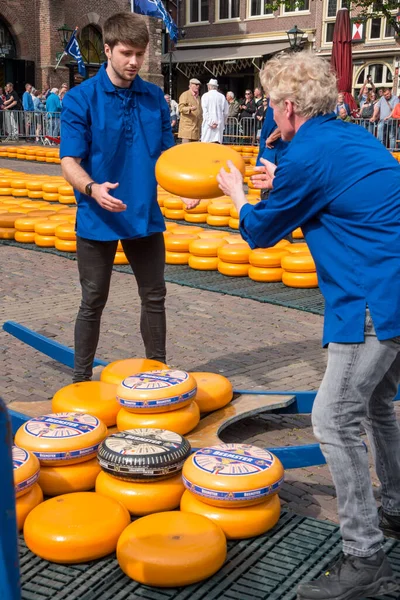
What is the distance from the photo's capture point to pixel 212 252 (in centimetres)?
827

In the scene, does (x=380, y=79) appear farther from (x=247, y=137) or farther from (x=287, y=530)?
(x=287, y=530)

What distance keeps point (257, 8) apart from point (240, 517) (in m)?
42.9

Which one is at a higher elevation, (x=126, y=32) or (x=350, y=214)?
(x=126, y=32)

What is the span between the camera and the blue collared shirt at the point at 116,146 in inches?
159

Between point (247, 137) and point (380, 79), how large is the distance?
16443 mm

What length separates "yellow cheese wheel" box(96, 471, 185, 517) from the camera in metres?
3.01

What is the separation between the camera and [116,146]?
4125 mm

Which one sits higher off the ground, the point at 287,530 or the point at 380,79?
the point at 380,79

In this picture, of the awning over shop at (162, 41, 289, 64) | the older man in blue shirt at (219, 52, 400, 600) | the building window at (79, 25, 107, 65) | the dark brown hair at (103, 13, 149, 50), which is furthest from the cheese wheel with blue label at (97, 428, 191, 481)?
the awning over shop at (162, 41, 289, 64)

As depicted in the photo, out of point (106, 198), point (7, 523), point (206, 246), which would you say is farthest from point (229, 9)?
point (7, 523)

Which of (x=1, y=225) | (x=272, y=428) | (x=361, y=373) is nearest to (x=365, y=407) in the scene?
(x=361, y=373)

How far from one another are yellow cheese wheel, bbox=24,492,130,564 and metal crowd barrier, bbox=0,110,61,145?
2476 cm

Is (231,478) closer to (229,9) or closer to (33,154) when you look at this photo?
(33,154)

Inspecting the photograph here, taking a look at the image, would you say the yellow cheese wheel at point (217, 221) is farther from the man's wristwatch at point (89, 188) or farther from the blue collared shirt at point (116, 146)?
the man's wristwatch at point (89, 188)
